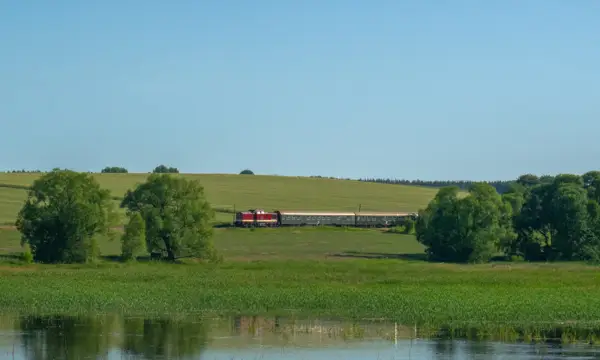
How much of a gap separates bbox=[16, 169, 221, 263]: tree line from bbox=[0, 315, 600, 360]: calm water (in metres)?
33.3

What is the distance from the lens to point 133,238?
8019cm

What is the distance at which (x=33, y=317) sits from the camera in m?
47.0

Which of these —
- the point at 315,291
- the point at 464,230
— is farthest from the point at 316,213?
the point at 315,291

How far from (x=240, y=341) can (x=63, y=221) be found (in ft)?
139

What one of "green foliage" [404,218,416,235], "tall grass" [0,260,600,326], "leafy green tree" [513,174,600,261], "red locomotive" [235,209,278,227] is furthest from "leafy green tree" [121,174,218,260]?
"green foliage" [404,218,416,235]

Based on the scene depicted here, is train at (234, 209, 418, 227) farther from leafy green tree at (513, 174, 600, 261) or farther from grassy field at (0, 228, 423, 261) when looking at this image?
leafy green tree at (513, 174, 600, 261)

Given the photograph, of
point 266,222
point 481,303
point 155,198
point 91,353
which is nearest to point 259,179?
point 266,222

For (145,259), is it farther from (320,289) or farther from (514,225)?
(514,225)

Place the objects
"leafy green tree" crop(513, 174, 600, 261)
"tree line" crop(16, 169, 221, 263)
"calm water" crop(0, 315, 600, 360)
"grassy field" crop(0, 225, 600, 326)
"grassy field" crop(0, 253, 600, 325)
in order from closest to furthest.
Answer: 1. "calm water" crop(0, 315, 600, 360)
2. "grassy field" crop(0, 253, 600, 325)
3. "grassy field" crop(0, 225, 600, 326)
4. "tree line" crop(16, 169, 221, 263)
5. "leafy green tree" crop(513, 174, 600, 261)

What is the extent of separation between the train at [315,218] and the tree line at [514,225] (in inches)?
938

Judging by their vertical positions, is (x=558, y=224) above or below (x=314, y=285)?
above

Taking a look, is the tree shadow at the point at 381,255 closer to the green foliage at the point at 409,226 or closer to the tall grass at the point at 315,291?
the tall grass at the point at 315,291

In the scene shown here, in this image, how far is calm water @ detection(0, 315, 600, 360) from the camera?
123 feet

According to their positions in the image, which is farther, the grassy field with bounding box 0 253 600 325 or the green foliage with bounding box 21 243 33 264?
the green foliage with bounding box 21 243 33 264
